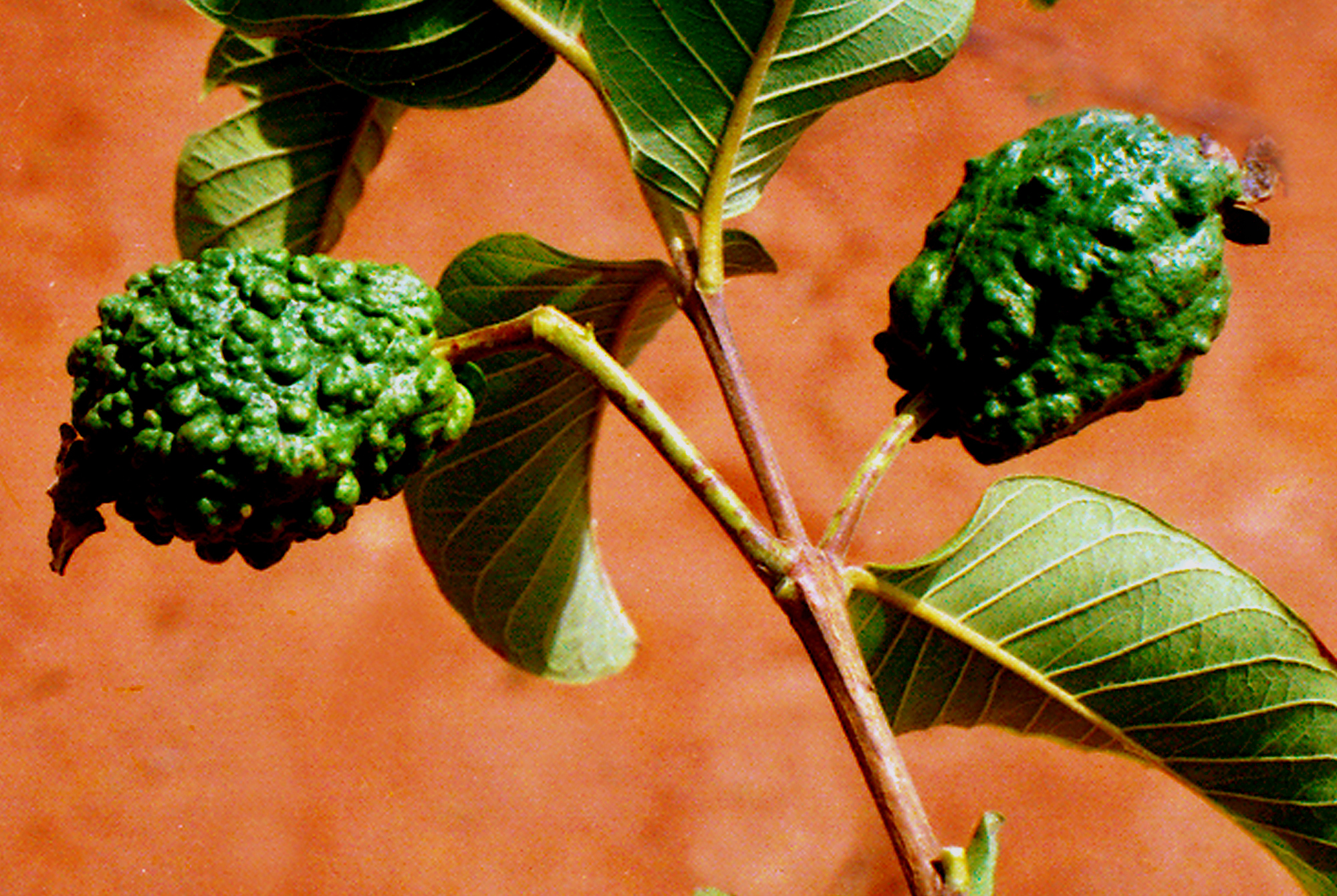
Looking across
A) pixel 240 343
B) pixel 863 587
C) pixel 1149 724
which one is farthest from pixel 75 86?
pixel 1149 724

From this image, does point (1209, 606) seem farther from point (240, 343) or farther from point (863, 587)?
point (240, 343)

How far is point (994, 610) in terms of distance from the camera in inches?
39.2

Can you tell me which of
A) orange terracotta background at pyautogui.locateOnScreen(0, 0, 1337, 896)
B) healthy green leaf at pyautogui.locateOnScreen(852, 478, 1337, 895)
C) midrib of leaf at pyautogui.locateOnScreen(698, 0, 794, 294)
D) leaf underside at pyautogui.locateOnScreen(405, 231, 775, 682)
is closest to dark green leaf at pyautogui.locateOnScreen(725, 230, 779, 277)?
leaf underside at pyautogui.locateOnScreen(405, 231, 775, 682)

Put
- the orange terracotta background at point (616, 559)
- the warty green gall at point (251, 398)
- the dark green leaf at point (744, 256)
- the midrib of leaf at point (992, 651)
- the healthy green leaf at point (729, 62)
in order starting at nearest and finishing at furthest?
the warty green gall at point (251, 398) < the healthy green leaf at point (729, 62) < the midrib of leaf at point (992, 651) < the dark green leaf at point (744, 256) < the orange terracotta background at point (616, 559)

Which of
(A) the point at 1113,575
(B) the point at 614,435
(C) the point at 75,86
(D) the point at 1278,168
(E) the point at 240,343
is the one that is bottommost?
(B) the point at 614,435

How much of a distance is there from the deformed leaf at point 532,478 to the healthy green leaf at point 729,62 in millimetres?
143

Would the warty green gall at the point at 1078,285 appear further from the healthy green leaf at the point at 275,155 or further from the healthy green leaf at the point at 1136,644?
the healthy green leaf at the point at 275,155

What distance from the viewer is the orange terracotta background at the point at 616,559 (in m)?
2.09

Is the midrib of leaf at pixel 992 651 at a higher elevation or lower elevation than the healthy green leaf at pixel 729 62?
lower

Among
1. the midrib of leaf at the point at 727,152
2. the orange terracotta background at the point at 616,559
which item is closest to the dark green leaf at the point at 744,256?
the midrib of leaf at the point at 727,152

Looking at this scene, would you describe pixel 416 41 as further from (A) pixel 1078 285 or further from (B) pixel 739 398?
(A) pixel 1078 285

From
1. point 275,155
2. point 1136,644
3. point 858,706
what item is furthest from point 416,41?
point 1136,644

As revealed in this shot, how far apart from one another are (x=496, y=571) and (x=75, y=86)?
5.66 ft

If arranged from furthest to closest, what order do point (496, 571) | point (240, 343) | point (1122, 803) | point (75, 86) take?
1. point (75, 86)
2. point (1122, 803)
3. point (496, 571)
4. point (240, 343)
